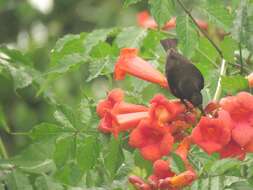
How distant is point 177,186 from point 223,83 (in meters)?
0.36

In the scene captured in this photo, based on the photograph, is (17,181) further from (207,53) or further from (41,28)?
(41,28)

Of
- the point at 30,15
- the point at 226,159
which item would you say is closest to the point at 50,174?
the point at 226,159

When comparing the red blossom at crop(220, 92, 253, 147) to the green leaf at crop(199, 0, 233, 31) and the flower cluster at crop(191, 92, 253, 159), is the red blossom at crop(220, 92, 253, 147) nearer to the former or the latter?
the flower cluster at crop(191, 92, 253, 159)

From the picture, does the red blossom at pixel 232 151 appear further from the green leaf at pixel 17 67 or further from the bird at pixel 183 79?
the green leaf at pixel 17 67

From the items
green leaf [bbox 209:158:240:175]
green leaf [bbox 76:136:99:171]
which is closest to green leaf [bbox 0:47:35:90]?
A: green leaf [bbox 76:136:99:171]

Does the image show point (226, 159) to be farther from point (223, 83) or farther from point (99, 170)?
point (99, 170)

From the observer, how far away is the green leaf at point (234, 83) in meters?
3.06

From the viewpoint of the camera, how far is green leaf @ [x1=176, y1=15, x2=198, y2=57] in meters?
3.25

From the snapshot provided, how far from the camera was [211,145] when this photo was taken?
2912 millimetres

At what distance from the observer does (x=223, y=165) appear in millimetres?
2850

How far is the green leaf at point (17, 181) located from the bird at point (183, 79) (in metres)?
0.70

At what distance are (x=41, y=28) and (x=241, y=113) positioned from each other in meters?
5.89

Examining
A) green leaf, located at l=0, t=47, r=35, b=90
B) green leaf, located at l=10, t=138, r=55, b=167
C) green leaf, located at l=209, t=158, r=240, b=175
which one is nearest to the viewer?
green leaf, located at l=209, t=158, r=240, b=175

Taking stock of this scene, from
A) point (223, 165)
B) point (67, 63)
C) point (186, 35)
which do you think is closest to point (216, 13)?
point (186, 35)
